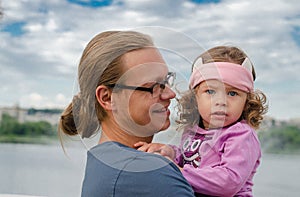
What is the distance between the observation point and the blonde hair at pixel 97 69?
2.76 feet

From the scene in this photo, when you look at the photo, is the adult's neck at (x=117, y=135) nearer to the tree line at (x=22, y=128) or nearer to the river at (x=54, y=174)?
the river at (x=54, y=174)

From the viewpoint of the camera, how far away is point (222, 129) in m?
1.09

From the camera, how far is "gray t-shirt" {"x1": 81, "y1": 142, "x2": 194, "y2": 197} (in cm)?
81

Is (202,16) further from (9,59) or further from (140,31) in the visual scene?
(140,31)

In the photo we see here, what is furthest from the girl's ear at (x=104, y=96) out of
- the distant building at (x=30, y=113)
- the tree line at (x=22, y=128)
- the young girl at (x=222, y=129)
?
the tree line at (x=22, y=128)

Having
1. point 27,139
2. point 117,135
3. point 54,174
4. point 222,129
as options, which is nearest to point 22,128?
point 27,139

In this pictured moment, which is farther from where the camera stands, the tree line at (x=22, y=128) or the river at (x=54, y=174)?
the tree line at (x=22, y=128)

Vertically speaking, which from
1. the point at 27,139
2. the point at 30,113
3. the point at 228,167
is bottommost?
the point at 27,139

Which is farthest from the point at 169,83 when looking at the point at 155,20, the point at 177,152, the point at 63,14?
the point at 63,14

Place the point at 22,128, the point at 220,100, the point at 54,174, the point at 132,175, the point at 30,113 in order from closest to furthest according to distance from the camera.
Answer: the point at 132,175 < the point at 220,100 < the point at 30,113 < the point at 22,128 < the point at 54,174

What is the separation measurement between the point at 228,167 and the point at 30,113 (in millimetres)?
2829

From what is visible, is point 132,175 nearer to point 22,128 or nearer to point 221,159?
point 221,159

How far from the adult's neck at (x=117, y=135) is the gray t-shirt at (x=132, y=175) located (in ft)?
0.06

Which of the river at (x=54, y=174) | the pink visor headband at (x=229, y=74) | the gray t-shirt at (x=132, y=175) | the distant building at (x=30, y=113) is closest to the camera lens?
the gray t-shirt at (x=132, y=175)
